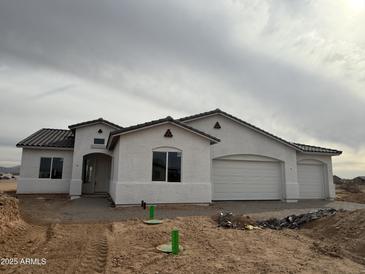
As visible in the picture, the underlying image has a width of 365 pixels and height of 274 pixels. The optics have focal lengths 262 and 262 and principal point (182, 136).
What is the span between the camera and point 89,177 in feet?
66.9

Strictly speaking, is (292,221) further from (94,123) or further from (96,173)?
(96,173)

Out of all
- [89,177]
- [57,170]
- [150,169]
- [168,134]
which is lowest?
[89,177]

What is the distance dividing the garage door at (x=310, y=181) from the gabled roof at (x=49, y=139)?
16.0 m

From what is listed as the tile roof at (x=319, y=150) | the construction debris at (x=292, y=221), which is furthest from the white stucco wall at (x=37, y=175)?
the tile roof at (x=319, y=150)

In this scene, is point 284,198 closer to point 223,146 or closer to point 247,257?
point 223,146

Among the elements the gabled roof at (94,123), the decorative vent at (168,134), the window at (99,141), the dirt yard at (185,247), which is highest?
the gabled roof at (94,123)

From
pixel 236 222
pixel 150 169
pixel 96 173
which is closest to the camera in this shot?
pixel 236 222

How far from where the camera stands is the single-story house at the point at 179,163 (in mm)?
12977

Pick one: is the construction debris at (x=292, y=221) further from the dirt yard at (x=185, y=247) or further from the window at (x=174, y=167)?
the window at (x=174, y=167)

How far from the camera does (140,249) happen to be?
589 cm

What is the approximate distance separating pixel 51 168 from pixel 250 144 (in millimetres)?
13503

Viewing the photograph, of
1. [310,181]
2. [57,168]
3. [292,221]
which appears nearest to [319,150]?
[310,181]

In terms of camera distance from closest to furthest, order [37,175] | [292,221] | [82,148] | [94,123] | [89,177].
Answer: [292,221], [37,175], [82,148], [94,123], [89,177]

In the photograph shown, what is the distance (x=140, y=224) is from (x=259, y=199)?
32.5 ft
